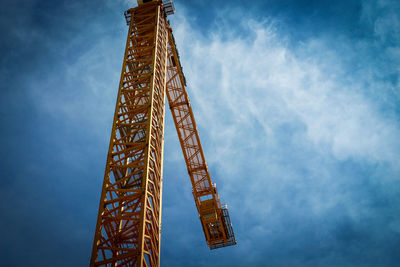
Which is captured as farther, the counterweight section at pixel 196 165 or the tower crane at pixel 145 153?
the counterweight section at pixel 196 165

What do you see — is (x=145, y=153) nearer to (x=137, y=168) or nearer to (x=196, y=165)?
(x=137, y=168)

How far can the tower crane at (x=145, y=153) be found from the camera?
9.93 meters

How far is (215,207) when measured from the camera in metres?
23.9

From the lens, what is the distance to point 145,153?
10750 mm

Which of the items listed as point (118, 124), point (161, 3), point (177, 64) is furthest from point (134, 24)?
point (118, 124)

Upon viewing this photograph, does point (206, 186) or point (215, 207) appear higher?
point (206, 186)

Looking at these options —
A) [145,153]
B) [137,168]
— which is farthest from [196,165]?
[145,153]

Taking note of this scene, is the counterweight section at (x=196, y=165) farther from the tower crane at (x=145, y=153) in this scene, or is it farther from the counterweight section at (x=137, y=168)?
the counterweight section at (x=137, y=168)

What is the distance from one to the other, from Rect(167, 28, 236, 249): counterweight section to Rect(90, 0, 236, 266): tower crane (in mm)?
75

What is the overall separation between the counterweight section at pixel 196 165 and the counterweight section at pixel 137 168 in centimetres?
604

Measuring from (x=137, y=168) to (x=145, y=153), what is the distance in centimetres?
247

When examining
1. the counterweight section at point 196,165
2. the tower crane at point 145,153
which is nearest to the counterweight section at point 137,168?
the tower crane at point 145,153

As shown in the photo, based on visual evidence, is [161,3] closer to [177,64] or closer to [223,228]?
[177,64]

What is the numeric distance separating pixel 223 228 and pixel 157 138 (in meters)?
14.6
